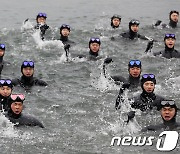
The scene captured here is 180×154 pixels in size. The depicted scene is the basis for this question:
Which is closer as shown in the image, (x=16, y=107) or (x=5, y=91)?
(x=16, y=107)

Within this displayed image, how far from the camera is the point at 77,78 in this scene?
19.5m

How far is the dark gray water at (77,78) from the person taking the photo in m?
13.4

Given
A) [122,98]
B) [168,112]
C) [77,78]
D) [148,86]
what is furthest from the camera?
[77,78]

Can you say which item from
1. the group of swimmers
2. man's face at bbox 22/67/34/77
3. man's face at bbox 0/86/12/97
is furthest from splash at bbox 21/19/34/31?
man's face at bbox 0/86/12/97

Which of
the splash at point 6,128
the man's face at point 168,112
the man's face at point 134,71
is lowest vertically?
the splash at point 6,128

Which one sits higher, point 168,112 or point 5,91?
point 5,91

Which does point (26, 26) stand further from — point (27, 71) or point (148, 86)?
point (148, 86)

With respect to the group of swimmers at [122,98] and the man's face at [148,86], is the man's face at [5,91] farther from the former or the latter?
the man's face at [148,86]

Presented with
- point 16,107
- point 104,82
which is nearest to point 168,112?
point 16,107

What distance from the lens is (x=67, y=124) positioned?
48.7 ft

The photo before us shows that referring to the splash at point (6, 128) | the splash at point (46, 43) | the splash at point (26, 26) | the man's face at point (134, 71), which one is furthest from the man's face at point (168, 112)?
the splash at point (26, 26)

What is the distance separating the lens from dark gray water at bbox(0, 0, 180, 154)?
44.0 feet

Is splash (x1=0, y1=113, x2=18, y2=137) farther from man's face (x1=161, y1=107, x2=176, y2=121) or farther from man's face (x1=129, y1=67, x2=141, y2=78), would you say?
man's face (x1=129, y1=67, x2=141, y2=78)

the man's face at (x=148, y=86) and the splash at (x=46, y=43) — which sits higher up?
the splash at (x=46, y=43)
